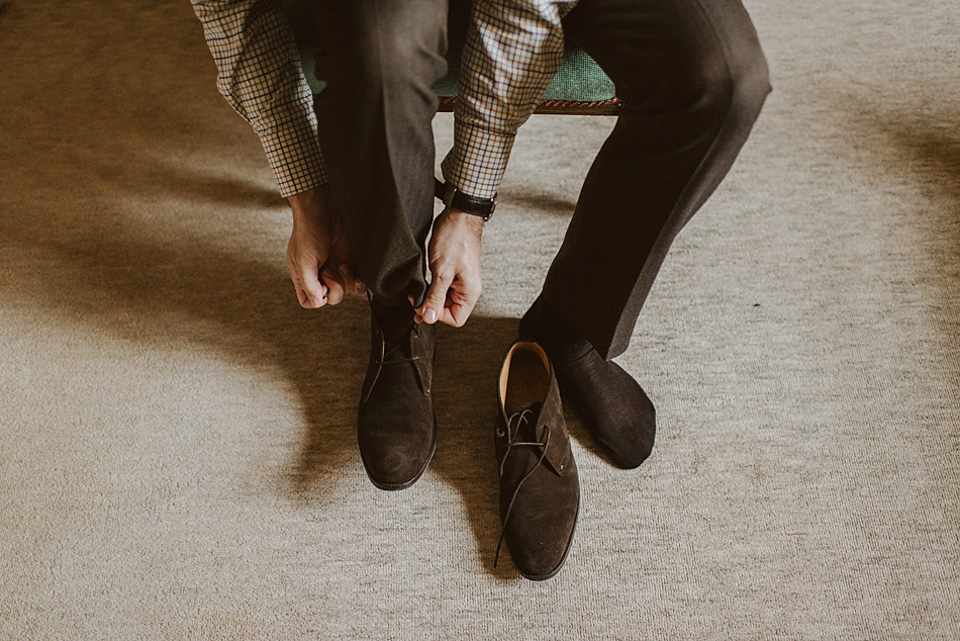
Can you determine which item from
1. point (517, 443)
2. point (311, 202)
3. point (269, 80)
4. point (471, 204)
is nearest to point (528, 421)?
point (517, 443)

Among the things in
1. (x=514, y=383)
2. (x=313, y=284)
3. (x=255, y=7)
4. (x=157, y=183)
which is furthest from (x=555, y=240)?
(x=157, y=183)

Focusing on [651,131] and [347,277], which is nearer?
[651,131]

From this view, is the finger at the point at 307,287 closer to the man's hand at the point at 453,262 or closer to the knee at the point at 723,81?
the man's hand at the point at 453,262

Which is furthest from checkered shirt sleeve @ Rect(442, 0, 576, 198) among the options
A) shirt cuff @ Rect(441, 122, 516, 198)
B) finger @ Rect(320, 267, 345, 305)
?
finger @ Rect(320, 267, 345, 305)

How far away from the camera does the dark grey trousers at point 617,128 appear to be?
58 cm

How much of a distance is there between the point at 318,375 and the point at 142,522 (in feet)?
0.99

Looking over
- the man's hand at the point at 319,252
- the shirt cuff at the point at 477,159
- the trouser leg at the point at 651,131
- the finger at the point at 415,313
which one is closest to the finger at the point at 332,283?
the man's hand at the point at 319,252

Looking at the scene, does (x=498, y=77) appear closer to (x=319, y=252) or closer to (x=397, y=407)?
(x=319, y=252)

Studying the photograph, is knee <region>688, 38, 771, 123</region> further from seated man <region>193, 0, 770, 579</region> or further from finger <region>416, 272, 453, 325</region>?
finger <region>416, 272, 453, 325</region>

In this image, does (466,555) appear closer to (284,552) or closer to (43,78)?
(284,552)

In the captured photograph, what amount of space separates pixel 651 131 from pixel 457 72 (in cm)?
25

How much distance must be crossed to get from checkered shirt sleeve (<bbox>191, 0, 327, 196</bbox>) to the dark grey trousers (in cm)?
10

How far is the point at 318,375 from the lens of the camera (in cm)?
93

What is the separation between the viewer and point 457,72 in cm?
73
